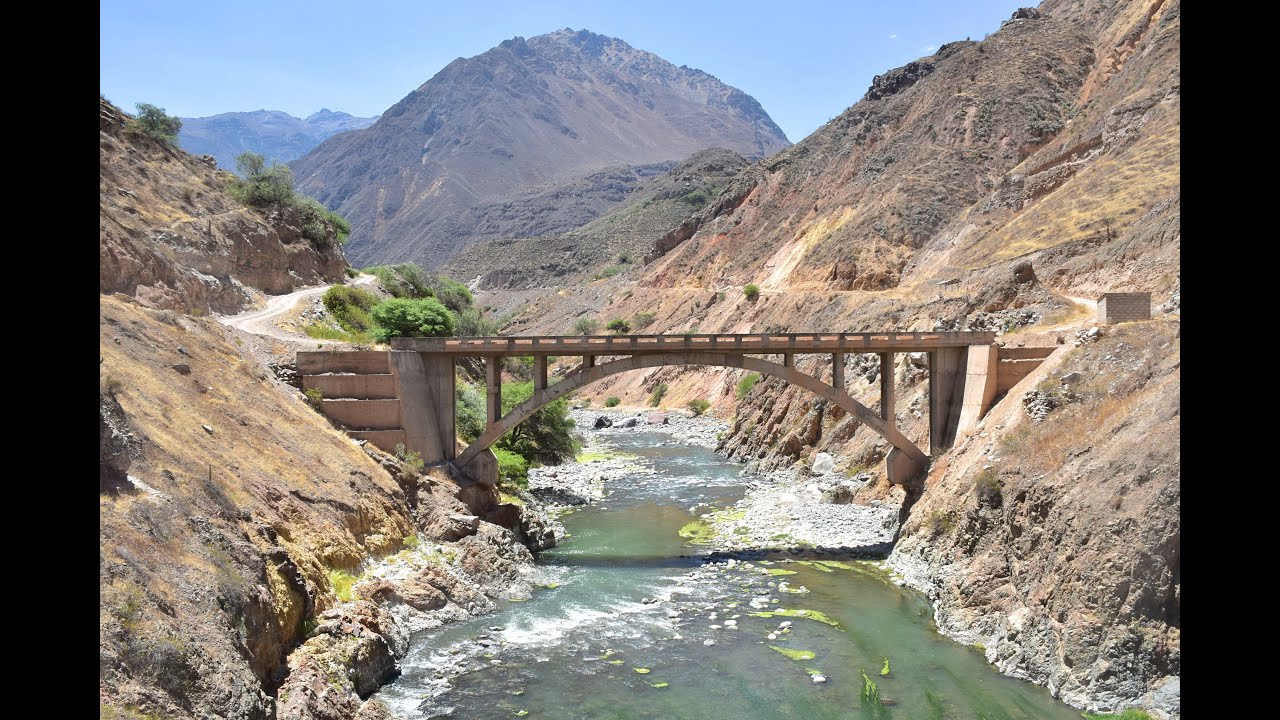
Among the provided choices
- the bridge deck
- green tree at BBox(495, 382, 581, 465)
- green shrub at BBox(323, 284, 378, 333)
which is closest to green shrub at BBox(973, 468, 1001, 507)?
the bridge deck

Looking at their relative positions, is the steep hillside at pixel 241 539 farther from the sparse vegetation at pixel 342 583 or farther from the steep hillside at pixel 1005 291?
the steep hillside at pixel 1005 291

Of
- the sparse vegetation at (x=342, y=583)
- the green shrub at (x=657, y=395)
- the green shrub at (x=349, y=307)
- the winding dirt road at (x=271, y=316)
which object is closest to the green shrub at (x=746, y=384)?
the green shrub at (x=657, y=395)

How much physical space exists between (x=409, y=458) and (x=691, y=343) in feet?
30.8

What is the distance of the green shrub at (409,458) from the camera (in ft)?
81.5

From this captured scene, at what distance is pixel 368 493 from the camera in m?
21.0

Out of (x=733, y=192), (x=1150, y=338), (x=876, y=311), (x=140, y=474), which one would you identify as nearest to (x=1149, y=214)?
(x=876, y=311)

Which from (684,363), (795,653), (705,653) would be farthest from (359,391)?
(795,653)

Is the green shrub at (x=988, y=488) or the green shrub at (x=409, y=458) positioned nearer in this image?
the green shrub at (x=988, y=488)

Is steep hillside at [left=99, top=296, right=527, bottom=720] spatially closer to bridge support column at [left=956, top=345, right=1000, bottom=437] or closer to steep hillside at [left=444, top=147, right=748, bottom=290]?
bridge support column at [left=956, top=345, right=1000, bottom=437]

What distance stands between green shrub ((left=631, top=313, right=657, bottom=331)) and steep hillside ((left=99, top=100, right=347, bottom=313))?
3588 cm

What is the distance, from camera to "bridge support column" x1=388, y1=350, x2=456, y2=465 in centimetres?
2575

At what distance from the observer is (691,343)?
2655cm

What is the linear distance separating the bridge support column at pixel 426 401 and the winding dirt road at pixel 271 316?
8.25 metres

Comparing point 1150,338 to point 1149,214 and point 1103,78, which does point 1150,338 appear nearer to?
point 1149,214
